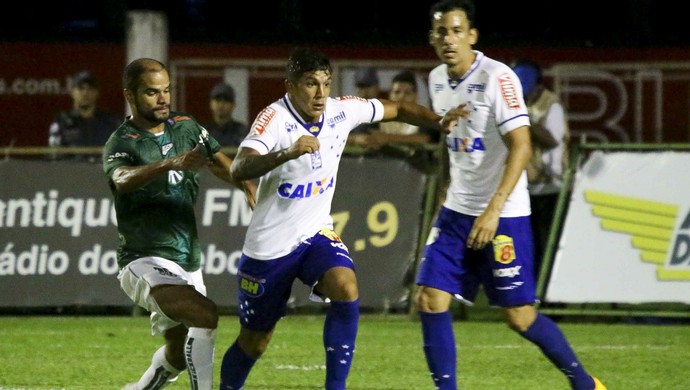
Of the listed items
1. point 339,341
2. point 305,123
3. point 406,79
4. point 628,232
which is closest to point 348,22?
point 406,79

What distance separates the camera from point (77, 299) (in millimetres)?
12359

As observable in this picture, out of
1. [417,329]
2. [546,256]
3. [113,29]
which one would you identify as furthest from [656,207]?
[113,29]

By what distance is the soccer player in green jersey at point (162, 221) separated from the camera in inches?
277

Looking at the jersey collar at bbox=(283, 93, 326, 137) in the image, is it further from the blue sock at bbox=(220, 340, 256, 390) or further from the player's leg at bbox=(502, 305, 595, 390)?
the player's leg at bbox=(502, 305, 595, 390)

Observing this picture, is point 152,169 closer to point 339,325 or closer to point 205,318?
point 205,318

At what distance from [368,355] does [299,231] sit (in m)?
3.20

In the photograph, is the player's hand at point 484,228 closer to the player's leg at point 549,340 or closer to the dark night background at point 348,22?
the player's leg at point 549,340

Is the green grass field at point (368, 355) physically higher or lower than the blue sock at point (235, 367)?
lower

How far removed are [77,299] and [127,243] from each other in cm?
522

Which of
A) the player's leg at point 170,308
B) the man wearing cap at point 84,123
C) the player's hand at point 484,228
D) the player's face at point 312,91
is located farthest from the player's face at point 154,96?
the man wearing cap at point 84,123

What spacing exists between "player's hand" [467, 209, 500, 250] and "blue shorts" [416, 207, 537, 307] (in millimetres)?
211

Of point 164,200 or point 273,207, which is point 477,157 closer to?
point 273,207

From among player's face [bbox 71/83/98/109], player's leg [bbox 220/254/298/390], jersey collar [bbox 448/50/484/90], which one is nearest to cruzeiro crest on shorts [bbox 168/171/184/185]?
player's leg [bbox 220/254/298/390]

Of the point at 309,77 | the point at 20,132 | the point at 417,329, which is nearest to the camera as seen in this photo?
the point at 309,77
